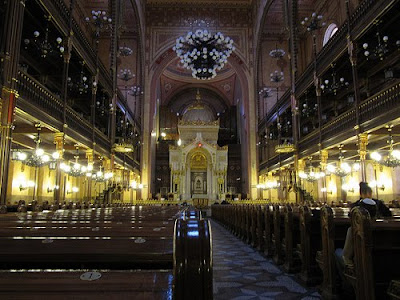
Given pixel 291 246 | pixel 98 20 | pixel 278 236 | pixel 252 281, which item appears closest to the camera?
pixel 252 281

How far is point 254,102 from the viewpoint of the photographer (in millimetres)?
28984

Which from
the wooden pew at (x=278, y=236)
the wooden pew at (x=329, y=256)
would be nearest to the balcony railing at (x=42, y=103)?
the wooden pew at (x=278, y=236)

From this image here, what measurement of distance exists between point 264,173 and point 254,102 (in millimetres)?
6599

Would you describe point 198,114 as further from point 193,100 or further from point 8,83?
point 8,83

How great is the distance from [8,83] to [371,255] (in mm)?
8810

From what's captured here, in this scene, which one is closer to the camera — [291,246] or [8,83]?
[291,246]

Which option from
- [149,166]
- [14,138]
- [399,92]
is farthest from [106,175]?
[399,92]

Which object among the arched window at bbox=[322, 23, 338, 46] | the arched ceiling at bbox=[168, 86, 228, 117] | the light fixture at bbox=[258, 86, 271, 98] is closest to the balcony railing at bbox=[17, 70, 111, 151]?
the light fixture at bbox=[258, 86, 271, 98]

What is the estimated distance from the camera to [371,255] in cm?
309

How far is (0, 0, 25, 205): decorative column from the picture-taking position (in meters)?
8.16

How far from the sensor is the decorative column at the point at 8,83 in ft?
26.8

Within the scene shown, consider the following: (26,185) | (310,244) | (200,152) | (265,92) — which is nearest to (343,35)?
(310,244)

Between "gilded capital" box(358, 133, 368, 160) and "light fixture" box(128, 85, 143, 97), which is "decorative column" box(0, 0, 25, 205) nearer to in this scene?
"gilded capital" box(358, 133, 368, 160)

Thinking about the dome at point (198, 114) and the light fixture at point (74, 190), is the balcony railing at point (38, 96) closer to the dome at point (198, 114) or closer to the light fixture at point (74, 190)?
the light fixture at point (74, 190)
